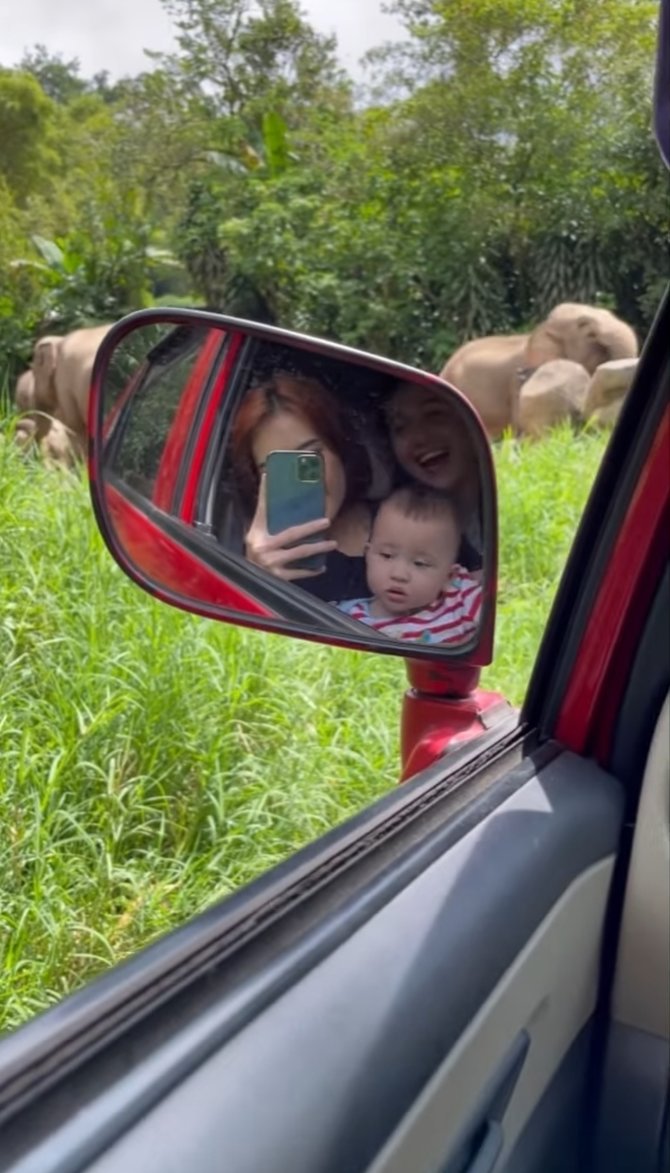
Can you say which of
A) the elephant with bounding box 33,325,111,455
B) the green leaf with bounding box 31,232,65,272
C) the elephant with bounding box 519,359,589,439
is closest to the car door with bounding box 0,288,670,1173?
the elephant with bounding box 519,359,589,439

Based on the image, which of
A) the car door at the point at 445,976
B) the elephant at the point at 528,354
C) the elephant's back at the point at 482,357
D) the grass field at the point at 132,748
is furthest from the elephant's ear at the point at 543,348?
the car door at the point at 445,976

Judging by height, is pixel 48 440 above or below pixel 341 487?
below

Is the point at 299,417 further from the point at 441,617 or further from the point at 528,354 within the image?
the point at 528,354

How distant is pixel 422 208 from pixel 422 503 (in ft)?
47.2

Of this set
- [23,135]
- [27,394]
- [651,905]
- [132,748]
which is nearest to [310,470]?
[651,905]

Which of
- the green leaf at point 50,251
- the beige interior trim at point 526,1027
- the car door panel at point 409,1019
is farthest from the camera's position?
the green leaf at point 50,251

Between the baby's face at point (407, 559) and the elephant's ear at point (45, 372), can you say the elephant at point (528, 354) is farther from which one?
the baby's face at point (407, 559)

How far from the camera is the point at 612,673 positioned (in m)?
1.40

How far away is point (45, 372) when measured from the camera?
11.5 metres

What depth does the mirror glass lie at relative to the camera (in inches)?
48.0

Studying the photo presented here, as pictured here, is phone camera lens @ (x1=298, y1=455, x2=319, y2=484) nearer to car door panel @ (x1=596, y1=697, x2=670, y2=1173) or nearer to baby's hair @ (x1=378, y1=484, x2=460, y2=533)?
baby's hair @ (x1=378, y1=484, x2=460, y2=533)

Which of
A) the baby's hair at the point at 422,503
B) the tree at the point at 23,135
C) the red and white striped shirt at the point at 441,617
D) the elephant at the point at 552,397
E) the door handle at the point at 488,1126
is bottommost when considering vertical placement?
the door handle at the point at 488,1126

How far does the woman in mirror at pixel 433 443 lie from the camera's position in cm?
123

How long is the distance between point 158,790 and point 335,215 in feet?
44.6
